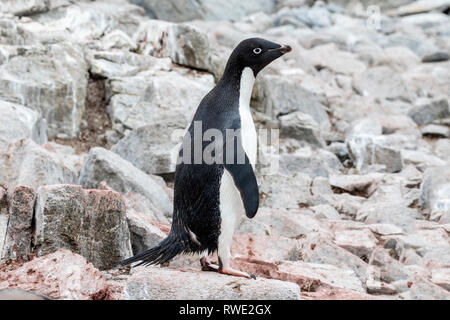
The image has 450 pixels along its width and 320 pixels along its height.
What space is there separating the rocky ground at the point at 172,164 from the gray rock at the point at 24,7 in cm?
1

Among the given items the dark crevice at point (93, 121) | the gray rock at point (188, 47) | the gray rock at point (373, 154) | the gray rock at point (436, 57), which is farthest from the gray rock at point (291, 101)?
the gray rock at point (436, 57)

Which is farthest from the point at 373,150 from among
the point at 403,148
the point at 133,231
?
the point at 133,231

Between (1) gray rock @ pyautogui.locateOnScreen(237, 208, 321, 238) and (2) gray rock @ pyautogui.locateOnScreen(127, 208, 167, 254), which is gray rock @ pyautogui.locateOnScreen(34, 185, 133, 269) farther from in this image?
(1) gray rock @ pyautogui.locateOnScreen(237, 208, 321, 238)

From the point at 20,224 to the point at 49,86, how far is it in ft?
12.3

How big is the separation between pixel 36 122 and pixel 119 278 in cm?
305

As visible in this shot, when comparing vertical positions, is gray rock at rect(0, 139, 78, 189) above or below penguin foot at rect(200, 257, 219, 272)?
above

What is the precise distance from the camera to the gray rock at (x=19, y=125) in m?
5.59

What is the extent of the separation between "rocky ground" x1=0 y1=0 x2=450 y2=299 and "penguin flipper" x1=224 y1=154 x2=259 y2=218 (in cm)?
35

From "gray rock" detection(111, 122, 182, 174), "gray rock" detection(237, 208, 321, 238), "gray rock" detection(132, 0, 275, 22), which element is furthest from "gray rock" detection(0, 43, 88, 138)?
"gray rock" detection(132, 0, 275, 22)

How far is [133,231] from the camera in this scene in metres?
3.79

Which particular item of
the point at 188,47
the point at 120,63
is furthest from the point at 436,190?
the point at 120,63

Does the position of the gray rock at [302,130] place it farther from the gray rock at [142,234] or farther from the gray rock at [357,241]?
the gray rock at [142,234]

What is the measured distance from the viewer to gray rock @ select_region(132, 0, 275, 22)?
15.2m
